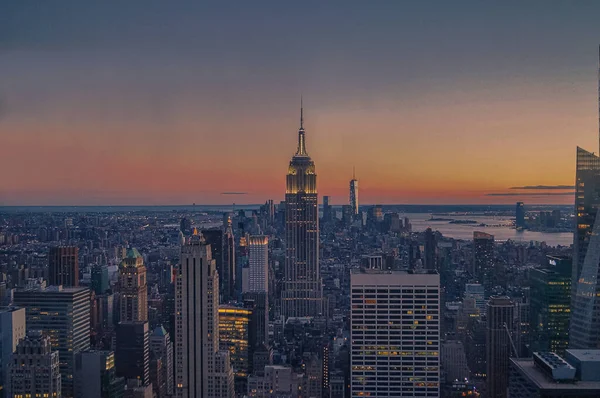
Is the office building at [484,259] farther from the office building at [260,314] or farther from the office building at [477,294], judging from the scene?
the office building at [260,314]

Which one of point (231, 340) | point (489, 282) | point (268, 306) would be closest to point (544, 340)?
point (489, 282)

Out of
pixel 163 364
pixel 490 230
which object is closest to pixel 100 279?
pixel 163 364

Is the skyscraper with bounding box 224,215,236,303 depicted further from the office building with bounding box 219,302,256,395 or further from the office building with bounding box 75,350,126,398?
the office building with bounding box 75,350,126,398

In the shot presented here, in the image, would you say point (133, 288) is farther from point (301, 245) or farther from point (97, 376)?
point (301, 245)

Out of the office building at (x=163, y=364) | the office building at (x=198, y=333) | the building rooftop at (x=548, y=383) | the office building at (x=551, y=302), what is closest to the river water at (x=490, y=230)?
the office building at (x=551, y=302)

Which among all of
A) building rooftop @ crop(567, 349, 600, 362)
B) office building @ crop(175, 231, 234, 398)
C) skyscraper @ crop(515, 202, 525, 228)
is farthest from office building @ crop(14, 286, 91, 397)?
building rooftop @ crop(567, 349, 600, 362)
